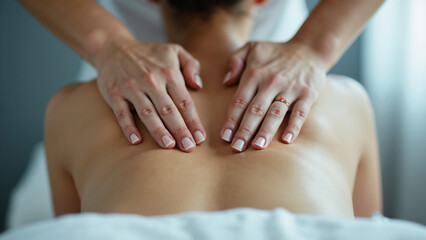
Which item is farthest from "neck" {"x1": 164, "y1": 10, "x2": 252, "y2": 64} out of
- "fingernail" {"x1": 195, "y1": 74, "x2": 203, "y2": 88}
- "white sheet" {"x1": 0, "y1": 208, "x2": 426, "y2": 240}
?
"white sheet" {"x1": 0, "y1": 208, "x2": 426, "y2": 240}

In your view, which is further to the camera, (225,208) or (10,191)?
(10,191)

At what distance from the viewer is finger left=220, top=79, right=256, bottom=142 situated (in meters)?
0.92

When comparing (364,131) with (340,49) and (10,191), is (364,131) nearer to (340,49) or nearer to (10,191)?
(340,49)

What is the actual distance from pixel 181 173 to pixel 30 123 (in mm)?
1777

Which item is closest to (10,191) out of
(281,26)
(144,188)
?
(281,26)

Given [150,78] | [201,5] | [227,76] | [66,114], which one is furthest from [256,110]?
[66,114]

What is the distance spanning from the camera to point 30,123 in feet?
7.70

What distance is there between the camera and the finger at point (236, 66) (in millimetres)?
1037

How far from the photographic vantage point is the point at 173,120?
933 millimetres

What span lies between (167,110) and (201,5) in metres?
0.36

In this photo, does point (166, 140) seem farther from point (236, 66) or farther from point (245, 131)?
point (236, 66)

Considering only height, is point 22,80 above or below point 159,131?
below

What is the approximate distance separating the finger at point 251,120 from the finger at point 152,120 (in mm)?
134

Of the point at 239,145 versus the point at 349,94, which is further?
the point at 349,94
